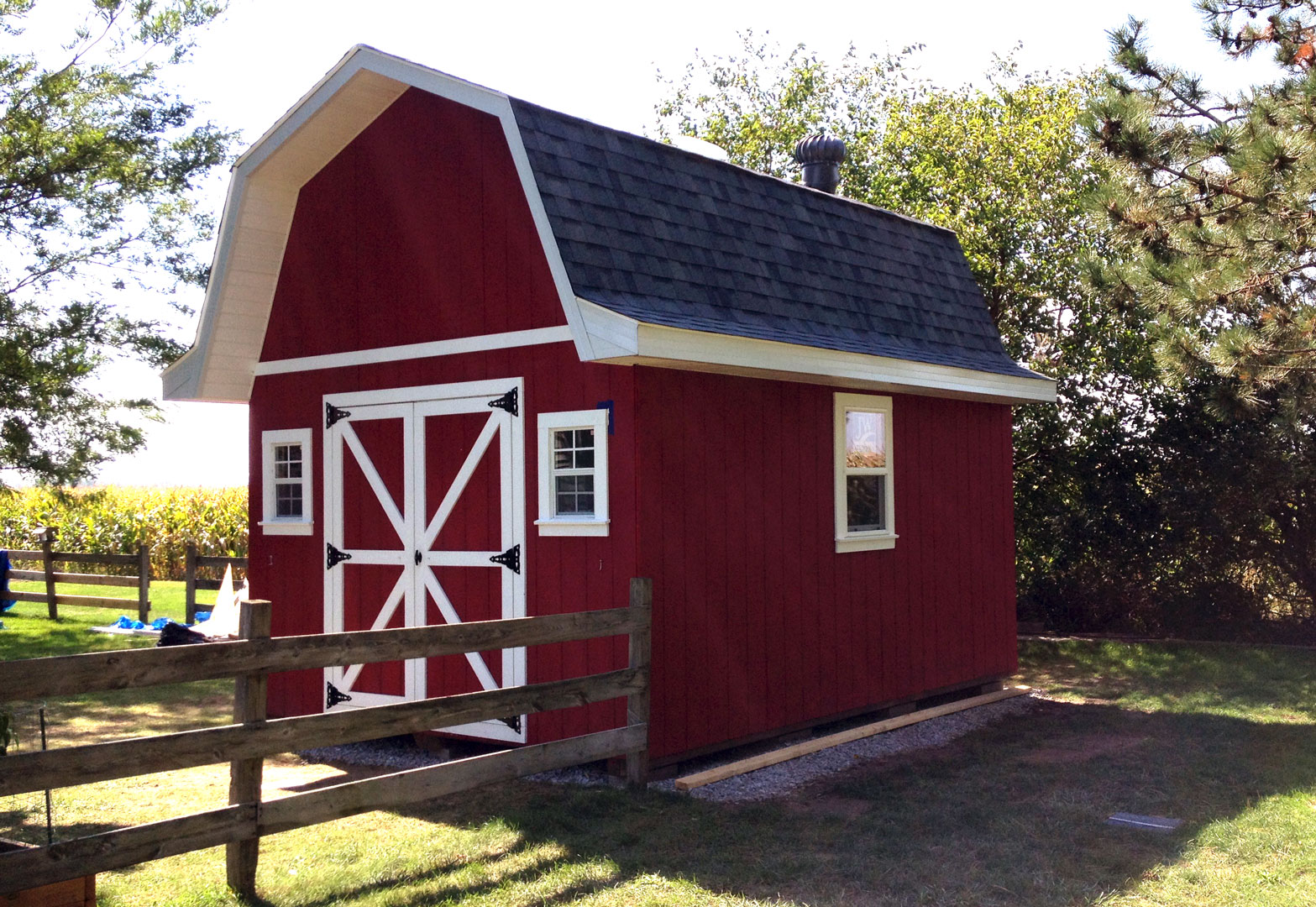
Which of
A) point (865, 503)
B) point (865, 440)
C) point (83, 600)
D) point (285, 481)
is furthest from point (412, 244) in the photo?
point (83, 600)

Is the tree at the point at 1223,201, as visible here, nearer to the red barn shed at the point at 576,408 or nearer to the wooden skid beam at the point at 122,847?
the red barn shed at the point at 576,408

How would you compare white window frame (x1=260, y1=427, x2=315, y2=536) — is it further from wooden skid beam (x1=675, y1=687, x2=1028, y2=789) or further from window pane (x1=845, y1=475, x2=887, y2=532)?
window pane (x1=845, y1=475, x2=887, y2=532)

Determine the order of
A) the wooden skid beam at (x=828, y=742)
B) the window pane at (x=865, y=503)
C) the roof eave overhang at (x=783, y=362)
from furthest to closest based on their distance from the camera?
the window pane at (x=865, y=503), the wooden skid beam at (x=828, y=742), the roof eave overhang at (x=783, y=362)

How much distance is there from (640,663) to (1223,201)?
21.3 ft

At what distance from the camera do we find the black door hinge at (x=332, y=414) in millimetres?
8852

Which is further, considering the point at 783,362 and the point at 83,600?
the point at 83,600

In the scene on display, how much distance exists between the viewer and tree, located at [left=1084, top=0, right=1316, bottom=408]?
361 inches

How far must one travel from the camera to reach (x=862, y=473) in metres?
9.28

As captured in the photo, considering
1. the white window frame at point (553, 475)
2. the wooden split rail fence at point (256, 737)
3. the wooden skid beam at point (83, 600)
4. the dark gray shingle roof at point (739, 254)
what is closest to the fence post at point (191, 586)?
the wooden skid beam at point (83, 600)

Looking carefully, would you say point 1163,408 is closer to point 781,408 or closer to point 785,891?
point 781,408

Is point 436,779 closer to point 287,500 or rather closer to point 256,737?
point 256,737

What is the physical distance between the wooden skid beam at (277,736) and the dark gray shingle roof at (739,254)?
83.9 inches

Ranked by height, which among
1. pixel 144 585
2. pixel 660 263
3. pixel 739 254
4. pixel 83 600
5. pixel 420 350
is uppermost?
pixel 739 254

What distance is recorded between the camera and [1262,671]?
1201 centimetres
